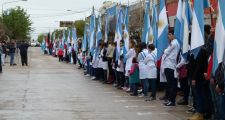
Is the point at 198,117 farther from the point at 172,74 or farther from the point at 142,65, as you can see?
the point at 142,65

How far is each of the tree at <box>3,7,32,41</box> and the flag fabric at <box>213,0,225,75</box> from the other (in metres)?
69.1

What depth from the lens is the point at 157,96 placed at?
16016 mm

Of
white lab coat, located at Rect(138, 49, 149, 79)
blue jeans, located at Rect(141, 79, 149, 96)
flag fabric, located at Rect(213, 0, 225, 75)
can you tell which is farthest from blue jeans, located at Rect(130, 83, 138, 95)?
flag fabric, located at Rect(213, 0, 225, 75)

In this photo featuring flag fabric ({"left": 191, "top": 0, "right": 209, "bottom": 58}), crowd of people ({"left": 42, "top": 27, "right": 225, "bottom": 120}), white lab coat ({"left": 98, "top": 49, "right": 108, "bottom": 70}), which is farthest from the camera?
white lab coat ({"left": 98, "top": 49, "right": 108, "bottom": 70})

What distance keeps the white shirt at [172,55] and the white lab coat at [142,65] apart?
1.69m

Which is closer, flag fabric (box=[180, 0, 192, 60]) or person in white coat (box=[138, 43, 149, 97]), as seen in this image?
flag fabric (box=[180, 0, 192, 60])

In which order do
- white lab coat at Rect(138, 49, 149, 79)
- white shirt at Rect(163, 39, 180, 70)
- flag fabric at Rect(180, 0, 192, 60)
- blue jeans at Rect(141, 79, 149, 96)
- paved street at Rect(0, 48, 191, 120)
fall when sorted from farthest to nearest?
blue jeans at Rect(141, 79, 149, 96) < white lab coat at Rect(138, 49, 149, 79) < white shirt at Rect(163, 39, 180, 70) < flag fabric at Rect(180, 0, 192, 60) < paved street at Rect(0, 48, 191, 120)

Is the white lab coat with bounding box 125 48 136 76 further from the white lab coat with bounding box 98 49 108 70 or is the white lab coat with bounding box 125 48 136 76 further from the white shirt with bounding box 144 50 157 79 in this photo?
the white lab coat with bounding box 98 49 108 70

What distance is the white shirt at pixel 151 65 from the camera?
14.7 meters

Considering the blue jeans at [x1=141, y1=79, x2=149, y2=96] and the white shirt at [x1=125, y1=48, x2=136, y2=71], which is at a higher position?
the white shirt at [x1=125, y1=48, x2=136, y2=71]

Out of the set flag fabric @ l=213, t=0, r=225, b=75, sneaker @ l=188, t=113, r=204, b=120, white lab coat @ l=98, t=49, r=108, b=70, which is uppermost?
flag fabric @ l=213, t=0, r=225, b=75

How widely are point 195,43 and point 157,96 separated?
16.7 ft

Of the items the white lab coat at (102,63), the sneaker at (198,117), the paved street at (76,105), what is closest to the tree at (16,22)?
the white lab coat at (102,63)

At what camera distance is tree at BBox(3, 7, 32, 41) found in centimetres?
7894
